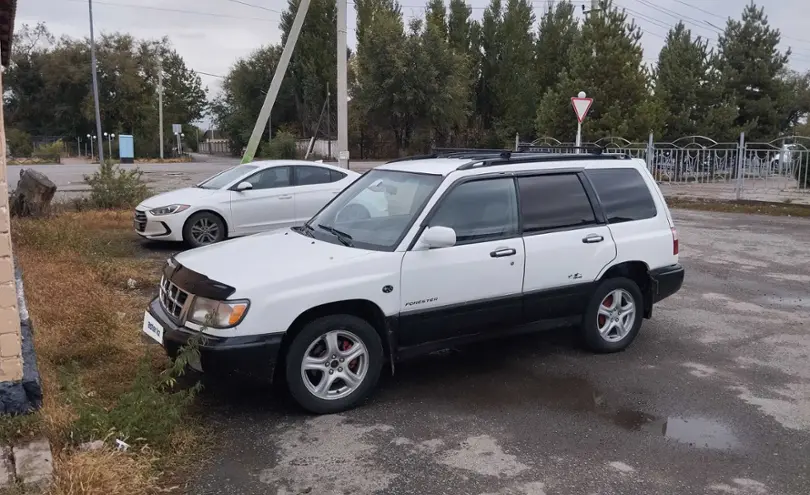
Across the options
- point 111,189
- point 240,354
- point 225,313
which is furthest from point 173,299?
point 111,189

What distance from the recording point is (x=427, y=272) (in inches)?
195

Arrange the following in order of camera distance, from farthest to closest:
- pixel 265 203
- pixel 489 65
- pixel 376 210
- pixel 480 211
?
1. pixel 489 65
2. pixel 265 203
3. pixel 376 210
4. pixel 480 211

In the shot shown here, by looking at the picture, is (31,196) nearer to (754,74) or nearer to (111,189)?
(111,189)

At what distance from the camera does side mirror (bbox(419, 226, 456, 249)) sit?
4.83m

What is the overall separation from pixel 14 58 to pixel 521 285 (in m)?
64.5

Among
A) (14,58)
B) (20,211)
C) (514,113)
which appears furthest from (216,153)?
(20,211)

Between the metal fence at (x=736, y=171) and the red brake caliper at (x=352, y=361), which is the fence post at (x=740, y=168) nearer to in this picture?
the metal fence at (x=736, y=171)

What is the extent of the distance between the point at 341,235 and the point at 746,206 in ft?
50.5

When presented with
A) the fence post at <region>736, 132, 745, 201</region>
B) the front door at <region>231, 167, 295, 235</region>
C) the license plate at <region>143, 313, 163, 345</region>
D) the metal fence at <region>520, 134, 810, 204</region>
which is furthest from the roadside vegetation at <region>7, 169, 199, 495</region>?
the fence post at <region>736, 132, 745, 201</region>

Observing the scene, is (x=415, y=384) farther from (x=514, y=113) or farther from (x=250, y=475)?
(x=514, y=113)

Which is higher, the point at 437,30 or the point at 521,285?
the point at 437,30

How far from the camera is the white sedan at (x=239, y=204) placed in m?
10.8

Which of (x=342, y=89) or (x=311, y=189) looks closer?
(x=311, y=189)

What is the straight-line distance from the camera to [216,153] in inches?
3063
